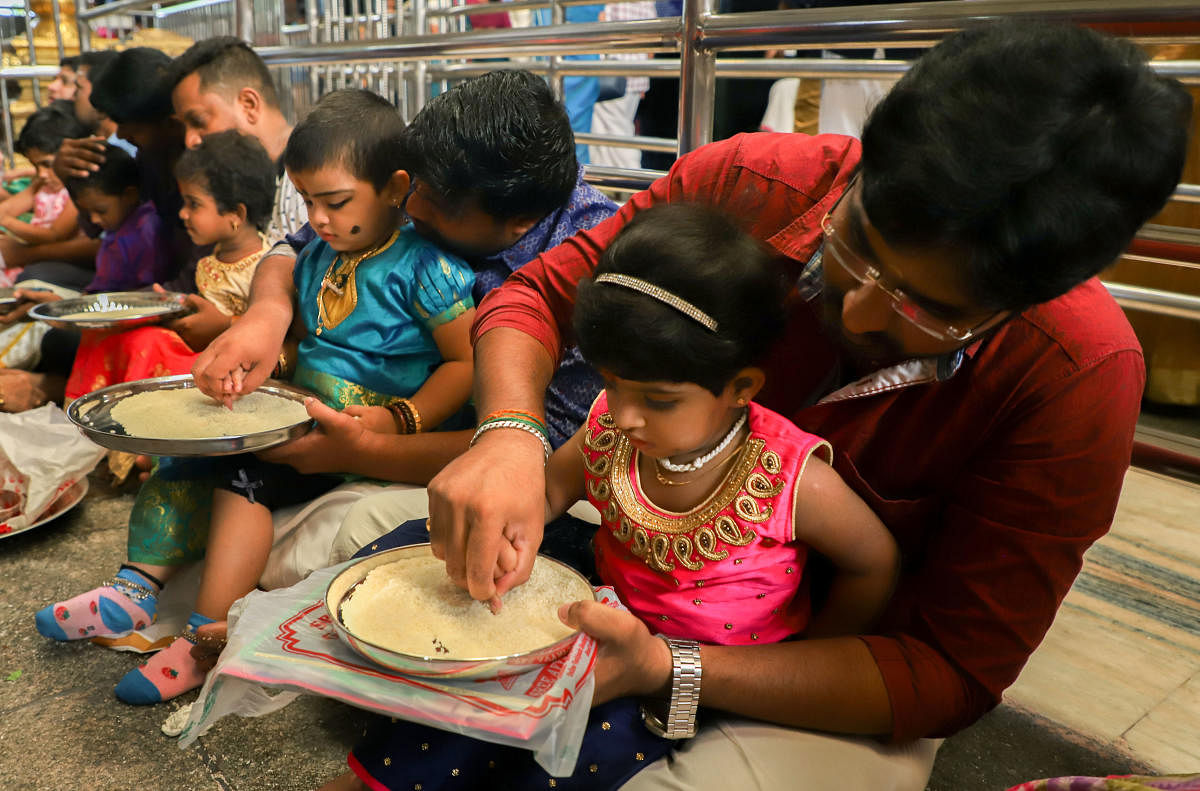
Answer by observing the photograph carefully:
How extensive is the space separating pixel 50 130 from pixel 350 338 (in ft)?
10.2

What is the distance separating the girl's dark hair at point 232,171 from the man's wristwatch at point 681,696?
6.18 feet

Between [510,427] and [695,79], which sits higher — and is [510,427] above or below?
below

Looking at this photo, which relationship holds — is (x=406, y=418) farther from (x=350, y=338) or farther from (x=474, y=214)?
(x=474, y=214)

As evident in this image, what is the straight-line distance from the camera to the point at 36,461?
80.3 inches

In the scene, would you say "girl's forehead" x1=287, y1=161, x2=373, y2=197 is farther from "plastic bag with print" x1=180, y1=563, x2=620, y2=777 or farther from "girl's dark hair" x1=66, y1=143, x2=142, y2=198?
"girl's dark hair" x1=66, y1=143, x2=142, y2=198

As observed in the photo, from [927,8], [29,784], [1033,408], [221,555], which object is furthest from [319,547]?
[927,8]

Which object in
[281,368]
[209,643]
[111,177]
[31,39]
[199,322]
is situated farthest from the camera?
[31,39]

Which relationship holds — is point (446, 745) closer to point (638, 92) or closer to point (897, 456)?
point (897, 456)

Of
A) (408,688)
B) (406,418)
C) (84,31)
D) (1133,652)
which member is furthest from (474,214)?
(84,31)

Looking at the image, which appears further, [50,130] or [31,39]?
[31,39]

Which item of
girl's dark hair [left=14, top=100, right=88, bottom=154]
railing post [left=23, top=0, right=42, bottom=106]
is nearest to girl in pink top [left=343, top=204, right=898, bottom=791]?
girl's dark hair [left=14, top=100, right=88, bottom=154]

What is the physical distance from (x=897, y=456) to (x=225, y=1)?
5.06m

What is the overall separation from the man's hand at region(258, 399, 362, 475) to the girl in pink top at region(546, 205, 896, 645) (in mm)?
590

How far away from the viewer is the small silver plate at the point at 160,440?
4.39 ft
